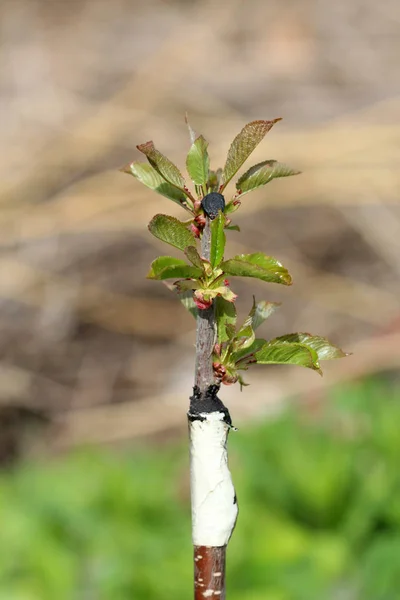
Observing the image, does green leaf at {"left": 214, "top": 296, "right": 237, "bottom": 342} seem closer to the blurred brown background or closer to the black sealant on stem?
the black sealant on stem

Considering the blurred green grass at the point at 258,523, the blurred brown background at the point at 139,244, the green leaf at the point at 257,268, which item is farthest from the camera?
the blurred brown background at the point at 139,244

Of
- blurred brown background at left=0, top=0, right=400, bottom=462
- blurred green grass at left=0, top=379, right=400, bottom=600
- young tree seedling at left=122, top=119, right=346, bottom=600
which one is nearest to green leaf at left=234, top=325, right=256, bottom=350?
young tree seedling at left=122, top=119, right=346, bottom=600

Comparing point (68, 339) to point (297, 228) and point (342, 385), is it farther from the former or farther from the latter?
point (342, 385)

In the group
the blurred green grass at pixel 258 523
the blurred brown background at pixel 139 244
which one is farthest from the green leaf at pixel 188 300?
the blurred brown background at pixel 139 244

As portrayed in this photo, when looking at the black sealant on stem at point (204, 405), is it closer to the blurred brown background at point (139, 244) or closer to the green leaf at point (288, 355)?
the green leaf at point (288, 355)

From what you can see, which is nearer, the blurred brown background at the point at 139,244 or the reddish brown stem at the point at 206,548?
the reddish brown stem at the point at 206,548

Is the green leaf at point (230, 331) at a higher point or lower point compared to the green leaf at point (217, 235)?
lower

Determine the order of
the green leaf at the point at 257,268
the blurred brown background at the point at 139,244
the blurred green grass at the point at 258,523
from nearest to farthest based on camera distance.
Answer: the green leaf at the point at 257,268 → the blurred green grass at the point at 258,523 → the blurred brown background at the point at 139,244

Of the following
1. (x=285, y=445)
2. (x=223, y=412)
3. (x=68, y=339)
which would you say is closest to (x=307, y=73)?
(x=68, y=339)
